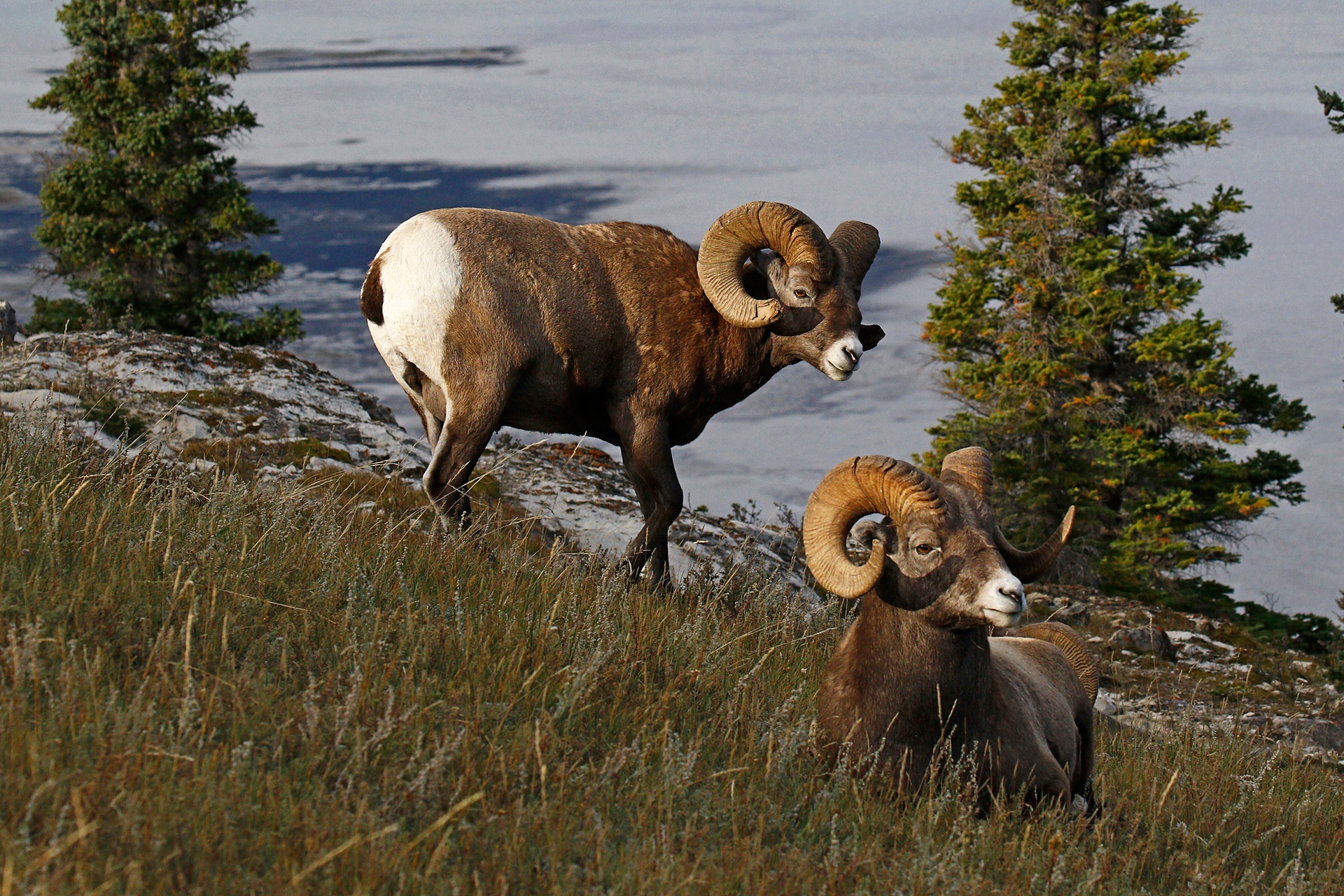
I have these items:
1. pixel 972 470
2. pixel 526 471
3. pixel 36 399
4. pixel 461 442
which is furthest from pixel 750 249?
pixel 36 399

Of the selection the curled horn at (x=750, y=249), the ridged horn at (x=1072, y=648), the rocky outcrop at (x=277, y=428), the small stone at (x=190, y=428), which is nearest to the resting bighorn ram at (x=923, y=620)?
the ridged horn at (x=1072, y=648)

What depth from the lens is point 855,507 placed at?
593cm

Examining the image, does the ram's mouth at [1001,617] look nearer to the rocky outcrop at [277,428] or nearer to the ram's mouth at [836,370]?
the ram's mouth at [836,370]

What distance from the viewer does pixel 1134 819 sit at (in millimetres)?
6352

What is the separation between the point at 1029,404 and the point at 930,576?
20.0 m

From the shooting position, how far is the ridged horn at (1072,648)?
788 cm

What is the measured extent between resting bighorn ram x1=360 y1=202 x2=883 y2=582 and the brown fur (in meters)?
2.46

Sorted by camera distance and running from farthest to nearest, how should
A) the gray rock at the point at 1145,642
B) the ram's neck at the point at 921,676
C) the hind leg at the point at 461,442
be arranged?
the gray rock at the point at 1145,642
the hind leg at the point at 461,442
the ram's neck at the point at 921,676

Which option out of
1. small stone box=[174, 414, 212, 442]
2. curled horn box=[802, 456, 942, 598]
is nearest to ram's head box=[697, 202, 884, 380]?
curled horn box=[802, 456, 942, 598]

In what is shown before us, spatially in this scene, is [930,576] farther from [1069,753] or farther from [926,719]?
[1069,753]

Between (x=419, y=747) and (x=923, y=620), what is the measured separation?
8.36 ft

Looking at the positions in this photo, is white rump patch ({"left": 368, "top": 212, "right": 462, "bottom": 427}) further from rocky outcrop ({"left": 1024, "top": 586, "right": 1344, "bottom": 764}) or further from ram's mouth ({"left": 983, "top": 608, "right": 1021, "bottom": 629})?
rocky outcrop ({"left": 1024, "top": 586, "right": 1344, "bottom": 764})

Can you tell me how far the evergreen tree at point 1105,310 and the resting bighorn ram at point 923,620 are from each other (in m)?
17.9

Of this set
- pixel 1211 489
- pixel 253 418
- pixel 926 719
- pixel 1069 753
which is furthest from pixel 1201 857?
pixel 1211 489
